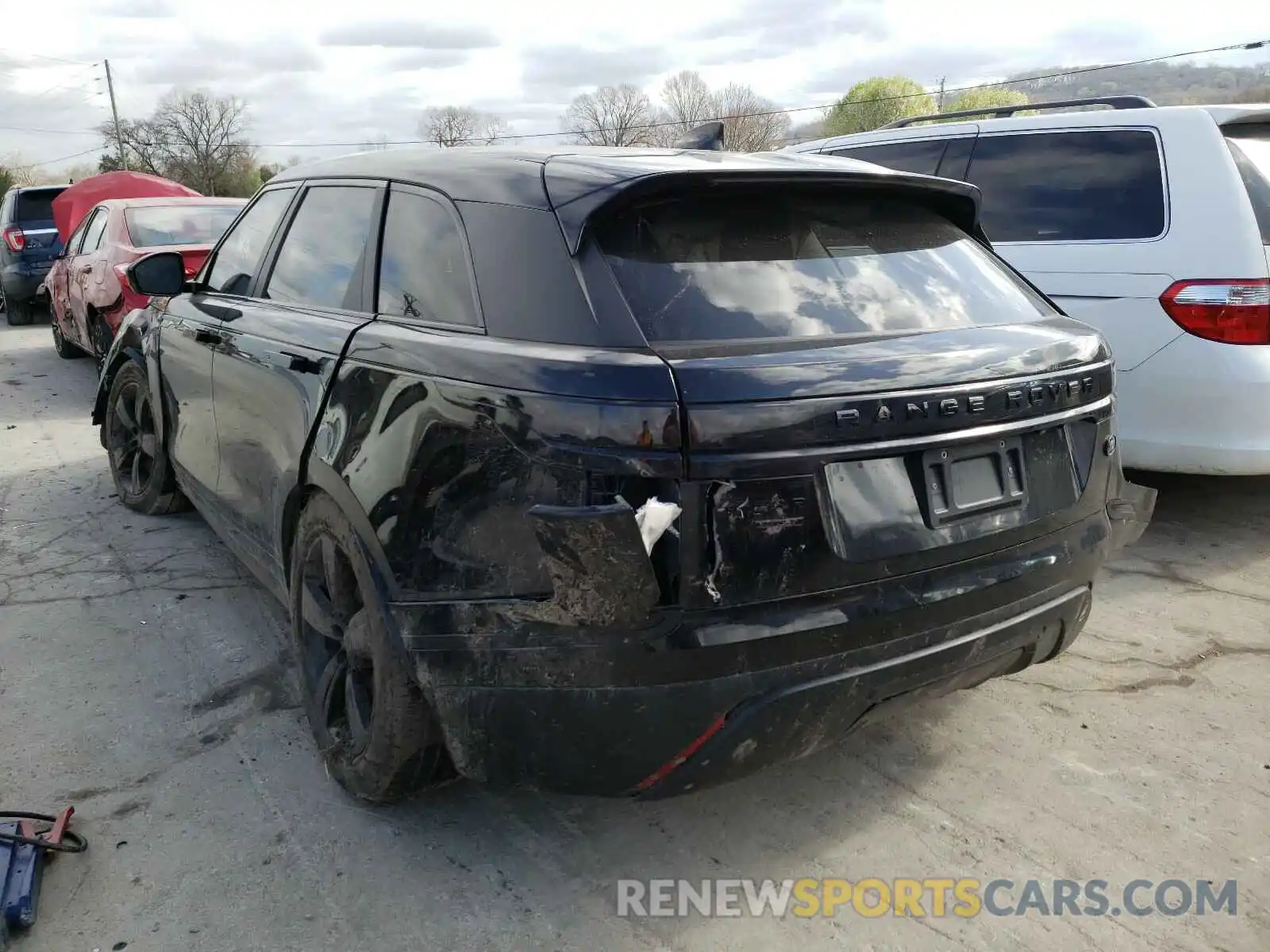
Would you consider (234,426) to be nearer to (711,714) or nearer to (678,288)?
(678,288)

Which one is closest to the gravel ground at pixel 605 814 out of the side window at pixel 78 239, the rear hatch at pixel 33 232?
the side window at pixel 78 239

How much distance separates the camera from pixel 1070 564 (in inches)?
101

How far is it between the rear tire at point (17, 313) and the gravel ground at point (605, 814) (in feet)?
39.8

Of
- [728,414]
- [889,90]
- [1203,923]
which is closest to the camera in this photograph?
[728,414]

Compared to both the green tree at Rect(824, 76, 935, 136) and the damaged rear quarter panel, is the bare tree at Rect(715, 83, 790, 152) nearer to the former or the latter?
the green tree at Rect(824, 76, 935, 136)

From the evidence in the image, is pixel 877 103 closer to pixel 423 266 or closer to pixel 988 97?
pixel 988 97

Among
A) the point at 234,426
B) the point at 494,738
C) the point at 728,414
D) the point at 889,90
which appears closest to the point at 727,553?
the point at 728,414

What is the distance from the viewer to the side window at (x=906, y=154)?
5.67 metres

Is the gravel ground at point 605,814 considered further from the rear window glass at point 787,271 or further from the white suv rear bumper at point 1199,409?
the rear window glass at point 787,271

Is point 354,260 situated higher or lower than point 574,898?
higher

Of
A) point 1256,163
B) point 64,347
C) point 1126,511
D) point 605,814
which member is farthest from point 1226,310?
point 64,347

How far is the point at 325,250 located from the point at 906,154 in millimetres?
3865

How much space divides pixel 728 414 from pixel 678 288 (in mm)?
401

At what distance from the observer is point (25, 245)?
1331 cm
